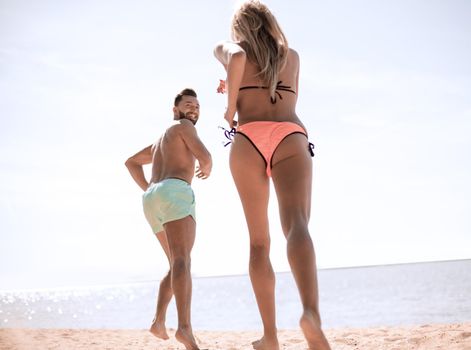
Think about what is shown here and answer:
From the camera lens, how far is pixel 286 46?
329cm

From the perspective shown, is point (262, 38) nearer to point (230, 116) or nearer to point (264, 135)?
point (230, 116)

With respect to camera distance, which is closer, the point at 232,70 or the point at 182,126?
the point at 232,70

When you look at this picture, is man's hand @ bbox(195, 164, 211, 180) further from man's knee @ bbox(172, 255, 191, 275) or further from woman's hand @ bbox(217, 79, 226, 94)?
woman's hand @ bbox(217, 79, 226, 94)

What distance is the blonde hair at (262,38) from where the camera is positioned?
3.19 m

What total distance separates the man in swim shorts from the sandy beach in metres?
0.58

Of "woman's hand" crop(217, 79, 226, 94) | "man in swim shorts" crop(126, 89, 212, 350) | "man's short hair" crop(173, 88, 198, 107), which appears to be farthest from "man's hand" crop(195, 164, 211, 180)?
"woman's hand" crop(217, 79, 226, 94)

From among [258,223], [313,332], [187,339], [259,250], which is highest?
[258,223]

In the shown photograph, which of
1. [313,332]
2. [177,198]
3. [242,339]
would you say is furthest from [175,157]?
[242,339]

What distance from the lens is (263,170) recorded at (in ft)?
10.3

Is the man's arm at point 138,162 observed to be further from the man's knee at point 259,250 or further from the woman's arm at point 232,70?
the man's knee at point 259,250

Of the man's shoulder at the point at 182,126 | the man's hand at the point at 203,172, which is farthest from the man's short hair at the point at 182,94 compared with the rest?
the man's hand at the point at 203,172

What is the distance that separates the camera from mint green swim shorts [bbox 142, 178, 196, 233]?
4598 mm

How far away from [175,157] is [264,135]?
6.18 ft

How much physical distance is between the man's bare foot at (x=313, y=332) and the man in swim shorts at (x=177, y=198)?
6.50ft
